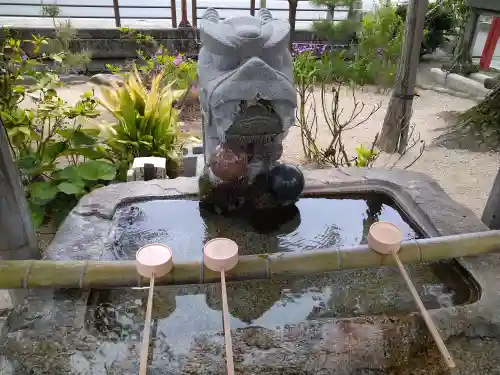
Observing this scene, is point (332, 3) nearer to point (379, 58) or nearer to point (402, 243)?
point (379, 58)

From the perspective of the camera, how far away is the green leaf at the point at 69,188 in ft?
10.4

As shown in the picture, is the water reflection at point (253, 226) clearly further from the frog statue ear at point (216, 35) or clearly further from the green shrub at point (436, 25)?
the green shrub at point (436, 25)

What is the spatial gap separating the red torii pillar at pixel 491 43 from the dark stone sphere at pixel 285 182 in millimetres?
6531

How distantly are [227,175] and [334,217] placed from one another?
28.7 inches

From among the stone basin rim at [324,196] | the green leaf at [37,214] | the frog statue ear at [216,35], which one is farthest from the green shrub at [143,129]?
the frog statue ear at [216,35]

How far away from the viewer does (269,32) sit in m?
2.02

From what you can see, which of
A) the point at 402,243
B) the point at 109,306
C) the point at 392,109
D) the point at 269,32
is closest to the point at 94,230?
the point at 109,306

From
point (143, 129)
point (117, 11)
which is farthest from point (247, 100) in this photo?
point (117, 11)

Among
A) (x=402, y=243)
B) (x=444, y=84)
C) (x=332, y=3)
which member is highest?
(x=332, y=3)

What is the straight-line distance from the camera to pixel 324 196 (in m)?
2.69

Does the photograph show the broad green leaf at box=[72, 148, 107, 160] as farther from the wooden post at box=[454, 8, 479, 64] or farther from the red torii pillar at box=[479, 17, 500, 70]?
the red torii pillar at box=[479, 17, 500, 70]

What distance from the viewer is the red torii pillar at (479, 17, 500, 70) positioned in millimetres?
7136

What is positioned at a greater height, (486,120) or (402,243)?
(402,243)

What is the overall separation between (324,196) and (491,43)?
6484 mm
